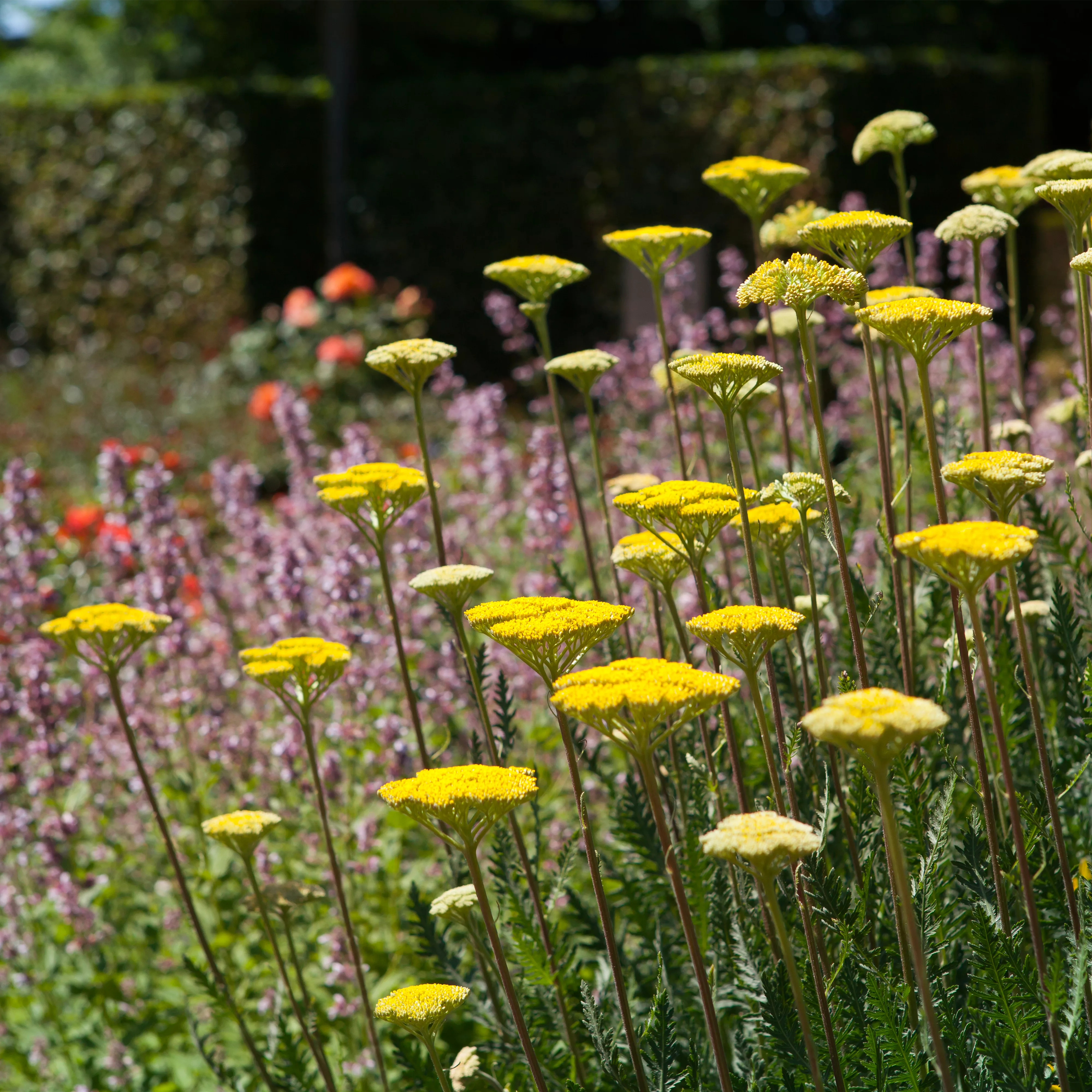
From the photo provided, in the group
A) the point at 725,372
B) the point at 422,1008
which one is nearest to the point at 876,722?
the point at 725,372

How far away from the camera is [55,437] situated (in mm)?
9102

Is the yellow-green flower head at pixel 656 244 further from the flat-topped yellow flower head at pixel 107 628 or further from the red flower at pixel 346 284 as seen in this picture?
the red flower at pixel 346 284

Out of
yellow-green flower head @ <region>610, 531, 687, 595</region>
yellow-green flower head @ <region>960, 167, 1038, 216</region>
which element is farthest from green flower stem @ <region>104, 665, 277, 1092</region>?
yellow-green flower head @ <region>960, 167, 1038, 216</region>

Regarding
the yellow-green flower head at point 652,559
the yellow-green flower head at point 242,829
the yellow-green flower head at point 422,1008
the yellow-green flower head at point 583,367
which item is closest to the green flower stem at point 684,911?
the yellow-green flower head at point 422,1008

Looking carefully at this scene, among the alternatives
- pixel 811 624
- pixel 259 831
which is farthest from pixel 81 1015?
pixel 811 624

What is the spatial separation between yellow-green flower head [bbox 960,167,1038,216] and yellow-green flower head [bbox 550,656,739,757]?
55.6 inches

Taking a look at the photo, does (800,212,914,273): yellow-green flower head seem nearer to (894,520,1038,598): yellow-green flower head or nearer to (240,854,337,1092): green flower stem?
(894,520,1038,598): yellow-green flower head

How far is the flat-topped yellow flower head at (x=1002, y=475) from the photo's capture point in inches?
53.8

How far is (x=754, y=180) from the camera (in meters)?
2.07

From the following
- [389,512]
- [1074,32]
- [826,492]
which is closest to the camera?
[826,492]

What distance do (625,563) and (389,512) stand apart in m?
0.50

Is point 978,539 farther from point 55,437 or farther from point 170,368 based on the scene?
point 170,368

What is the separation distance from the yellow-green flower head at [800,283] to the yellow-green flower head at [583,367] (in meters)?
0.59

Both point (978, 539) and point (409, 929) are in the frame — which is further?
point (409, 929)
